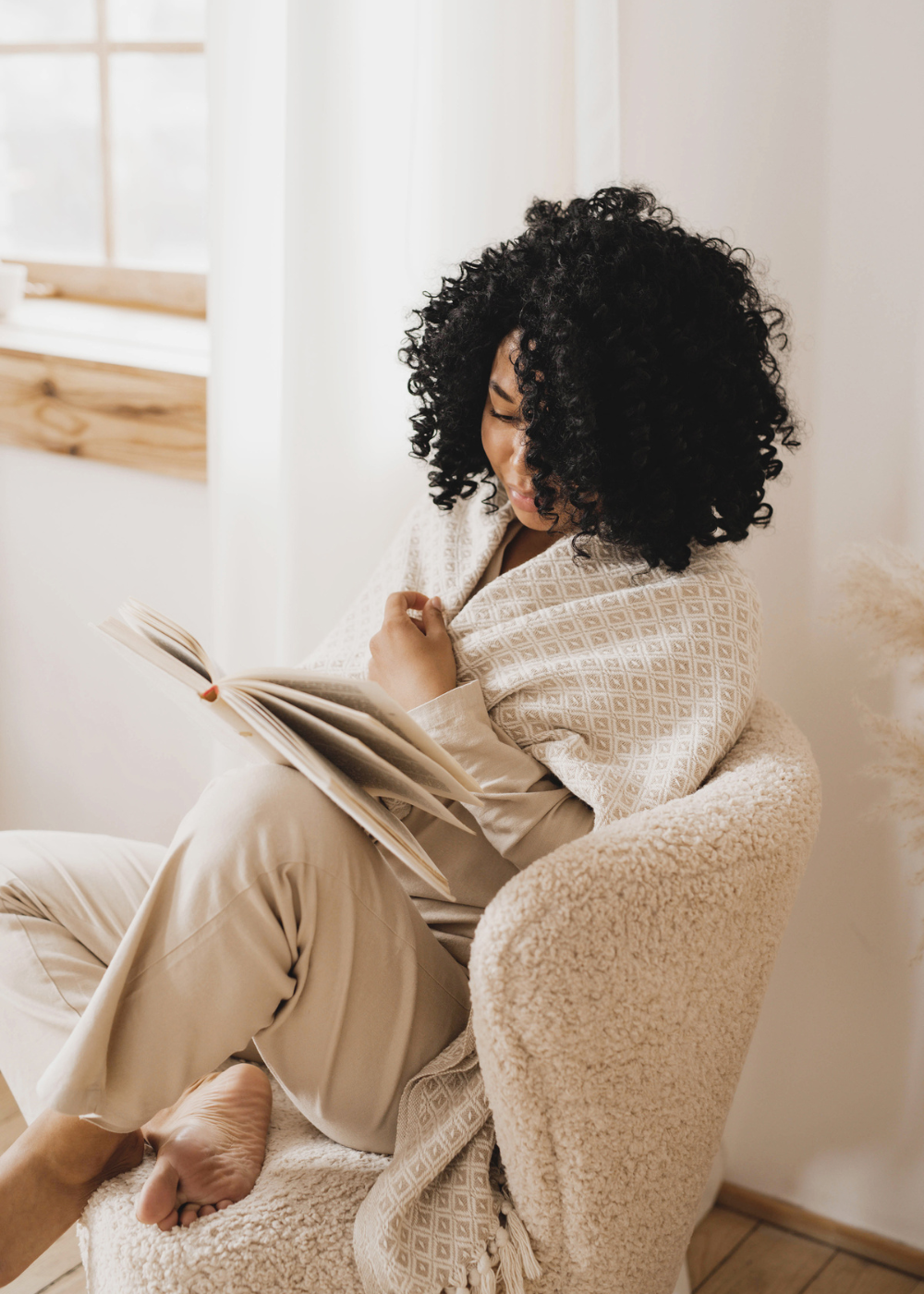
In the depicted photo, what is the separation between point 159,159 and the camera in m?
1.95

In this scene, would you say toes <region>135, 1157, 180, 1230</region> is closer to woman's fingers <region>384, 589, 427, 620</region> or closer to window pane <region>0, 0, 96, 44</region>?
woman's fingers <region>384, 589, 427, 620</region>

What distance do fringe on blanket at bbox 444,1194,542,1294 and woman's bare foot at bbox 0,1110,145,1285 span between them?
0.30 m

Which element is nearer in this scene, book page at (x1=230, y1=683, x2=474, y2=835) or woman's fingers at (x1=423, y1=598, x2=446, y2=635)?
book page at (x1=230, y1=683, x2=474, y2=835)

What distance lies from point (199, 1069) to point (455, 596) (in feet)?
1.70

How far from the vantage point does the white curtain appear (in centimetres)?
125

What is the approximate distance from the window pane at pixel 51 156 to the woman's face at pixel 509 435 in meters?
1.28

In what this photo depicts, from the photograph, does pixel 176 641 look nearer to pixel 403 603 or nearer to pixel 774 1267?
pixel 403 603

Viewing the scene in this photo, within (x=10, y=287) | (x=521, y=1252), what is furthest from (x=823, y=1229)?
Result: (x=10, y=287)

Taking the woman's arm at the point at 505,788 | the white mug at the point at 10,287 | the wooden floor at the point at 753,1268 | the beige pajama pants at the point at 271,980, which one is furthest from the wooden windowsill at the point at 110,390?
the wooden floor at the point at 753,1268

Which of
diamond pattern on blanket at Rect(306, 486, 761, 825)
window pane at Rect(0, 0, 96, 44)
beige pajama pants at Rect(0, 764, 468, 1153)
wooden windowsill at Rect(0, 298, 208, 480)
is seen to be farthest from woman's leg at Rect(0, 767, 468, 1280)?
window pane at Rect(0, 0, 96, 44)

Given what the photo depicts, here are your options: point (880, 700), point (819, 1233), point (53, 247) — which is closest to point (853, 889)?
point (880, 700)

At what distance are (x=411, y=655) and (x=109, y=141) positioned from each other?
1.41 m

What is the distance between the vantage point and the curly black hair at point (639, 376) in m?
0.97

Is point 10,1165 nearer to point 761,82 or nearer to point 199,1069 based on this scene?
point 199,1069
